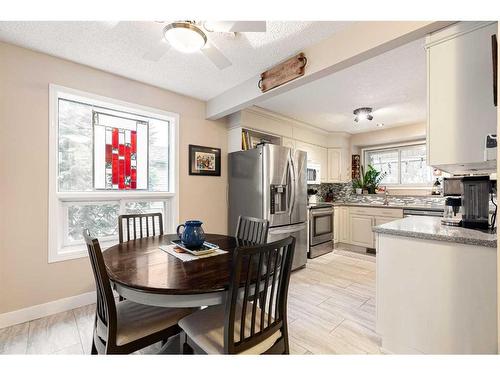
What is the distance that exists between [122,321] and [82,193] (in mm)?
1671

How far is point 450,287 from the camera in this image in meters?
1.47

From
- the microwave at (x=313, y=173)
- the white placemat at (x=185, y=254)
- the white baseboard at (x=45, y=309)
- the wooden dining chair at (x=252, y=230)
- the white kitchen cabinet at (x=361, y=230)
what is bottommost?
the white baseboard at (x=45, y=309)

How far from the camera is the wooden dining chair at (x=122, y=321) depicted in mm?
Answer: 1140

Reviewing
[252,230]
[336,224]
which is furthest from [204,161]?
[336,224]

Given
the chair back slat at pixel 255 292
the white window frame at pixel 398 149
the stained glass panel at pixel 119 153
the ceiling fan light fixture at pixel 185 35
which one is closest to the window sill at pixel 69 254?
the stained glass panel at pixel 119 153

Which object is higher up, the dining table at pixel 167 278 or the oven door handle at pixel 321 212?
the oven door handle at pixel 321 212

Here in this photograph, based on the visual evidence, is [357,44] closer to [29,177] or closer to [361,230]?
[29,177]

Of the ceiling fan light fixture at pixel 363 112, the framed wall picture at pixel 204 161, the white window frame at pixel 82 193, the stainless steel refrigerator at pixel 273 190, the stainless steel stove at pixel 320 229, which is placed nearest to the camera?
the white window frame at pixel 82 193

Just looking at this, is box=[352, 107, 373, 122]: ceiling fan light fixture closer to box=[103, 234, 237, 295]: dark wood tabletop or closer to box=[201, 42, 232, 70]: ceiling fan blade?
box=[201, 42, 232, 70]: ceiling fan blade

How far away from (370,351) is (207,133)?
299cm

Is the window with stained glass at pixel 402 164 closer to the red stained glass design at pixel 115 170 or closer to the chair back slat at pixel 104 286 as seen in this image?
the red stained glass design at pixel 115 170

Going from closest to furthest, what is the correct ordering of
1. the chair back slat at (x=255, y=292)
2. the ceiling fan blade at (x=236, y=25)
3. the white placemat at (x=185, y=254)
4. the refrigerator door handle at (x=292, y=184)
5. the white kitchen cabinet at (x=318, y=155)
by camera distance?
the chair back slat at (x=255, y=292), the ceiling fan blade at (x=236, y=25), the white placemat at (x=185, y=254), the refrigerator door handle at (x=292, y=184), the white kitchen cabinet at (x=318, y=155)
